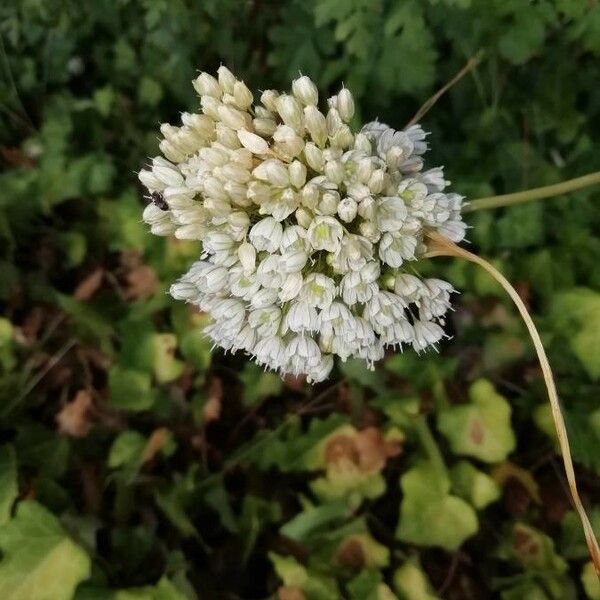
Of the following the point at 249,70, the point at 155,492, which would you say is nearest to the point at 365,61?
the point at 249,70

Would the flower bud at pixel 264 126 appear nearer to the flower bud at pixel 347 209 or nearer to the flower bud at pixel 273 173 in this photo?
the flower bud at pixel 273 173

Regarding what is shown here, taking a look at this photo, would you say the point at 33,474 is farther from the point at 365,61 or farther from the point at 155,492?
the point at 365,61

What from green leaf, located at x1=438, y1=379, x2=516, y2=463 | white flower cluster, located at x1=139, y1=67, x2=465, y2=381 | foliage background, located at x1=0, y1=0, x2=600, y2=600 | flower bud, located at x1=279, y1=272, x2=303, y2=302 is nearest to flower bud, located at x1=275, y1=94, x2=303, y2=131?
white flower cluster, located at x1=139, y1=67, x2=465, y2=381

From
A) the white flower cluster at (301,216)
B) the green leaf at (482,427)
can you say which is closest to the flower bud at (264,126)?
the white flower cluster at (301,216)

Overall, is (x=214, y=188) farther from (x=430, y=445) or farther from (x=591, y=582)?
(x=591, y=582)

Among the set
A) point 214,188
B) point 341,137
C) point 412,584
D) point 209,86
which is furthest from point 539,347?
point 412,584
